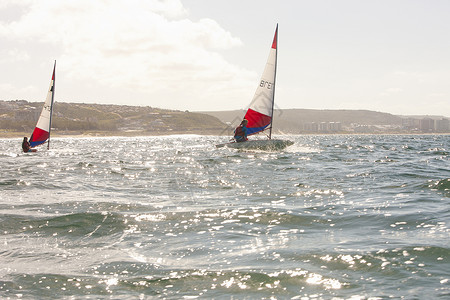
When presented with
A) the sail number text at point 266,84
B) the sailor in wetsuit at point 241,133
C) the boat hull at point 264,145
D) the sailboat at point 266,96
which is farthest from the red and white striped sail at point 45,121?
the sail number text at point 266,84

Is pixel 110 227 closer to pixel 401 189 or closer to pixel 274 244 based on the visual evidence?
pixel 274 244

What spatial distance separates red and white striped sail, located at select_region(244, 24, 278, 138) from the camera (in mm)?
34125

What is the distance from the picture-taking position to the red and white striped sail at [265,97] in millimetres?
34125

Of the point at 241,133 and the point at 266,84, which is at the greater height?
the point at 266,84

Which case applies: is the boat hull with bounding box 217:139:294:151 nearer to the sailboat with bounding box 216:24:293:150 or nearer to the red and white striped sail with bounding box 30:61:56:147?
the sailboat with bounding box 216:24:293:150

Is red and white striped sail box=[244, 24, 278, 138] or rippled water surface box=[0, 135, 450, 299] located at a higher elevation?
red and white striped sail box=[244, 24, 278, 138]

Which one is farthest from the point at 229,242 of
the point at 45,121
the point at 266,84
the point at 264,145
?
the point at 45,121

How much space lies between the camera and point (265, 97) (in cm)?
3416

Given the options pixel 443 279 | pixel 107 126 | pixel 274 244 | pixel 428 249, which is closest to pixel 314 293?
pixel 443 279

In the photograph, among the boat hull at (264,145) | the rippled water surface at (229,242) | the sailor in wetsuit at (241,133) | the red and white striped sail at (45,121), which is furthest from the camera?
the red and white striped sail at (45,121)

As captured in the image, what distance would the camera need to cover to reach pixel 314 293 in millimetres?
4430

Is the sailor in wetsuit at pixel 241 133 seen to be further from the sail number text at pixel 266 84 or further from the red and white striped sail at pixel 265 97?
the sail number text at pixel 266 84

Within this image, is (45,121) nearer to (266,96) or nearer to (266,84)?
(266,96)

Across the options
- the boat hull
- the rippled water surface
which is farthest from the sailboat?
the rippled water surface
